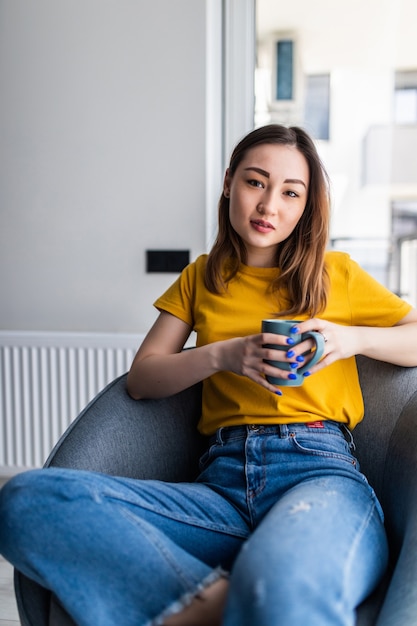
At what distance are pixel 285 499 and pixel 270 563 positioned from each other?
8.2 inches

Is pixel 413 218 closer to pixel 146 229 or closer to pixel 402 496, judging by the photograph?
pixel 146 229

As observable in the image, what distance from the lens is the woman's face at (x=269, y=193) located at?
1251mm

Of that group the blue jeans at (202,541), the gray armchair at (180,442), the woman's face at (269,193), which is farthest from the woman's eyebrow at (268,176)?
the blue jeans at (202,541)

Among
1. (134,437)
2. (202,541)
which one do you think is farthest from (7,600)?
(202,541)

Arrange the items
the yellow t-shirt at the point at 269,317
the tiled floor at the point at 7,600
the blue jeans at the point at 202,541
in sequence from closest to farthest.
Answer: the blue jeans at the point at 202,541 → the yellow t-shirt at the point at 269,317 → the tiled floor at the point at 7,600

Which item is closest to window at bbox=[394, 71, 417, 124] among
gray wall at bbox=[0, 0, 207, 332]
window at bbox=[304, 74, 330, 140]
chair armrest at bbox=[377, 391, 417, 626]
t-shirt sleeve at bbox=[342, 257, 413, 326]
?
window at bbox=[304, 74, 330, 140]

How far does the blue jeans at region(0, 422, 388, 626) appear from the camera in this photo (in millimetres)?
768

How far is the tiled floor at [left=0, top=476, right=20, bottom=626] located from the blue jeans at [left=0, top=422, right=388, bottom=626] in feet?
2.46

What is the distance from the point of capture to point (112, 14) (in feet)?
6.81

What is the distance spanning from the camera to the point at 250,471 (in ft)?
3.65

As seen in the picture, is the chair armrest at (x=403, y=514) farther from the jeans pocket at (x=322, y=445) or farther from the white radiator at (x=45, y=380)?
the white radiator at (x=45, y=380)

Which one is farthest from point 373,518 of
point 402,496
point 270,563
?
point 270,563

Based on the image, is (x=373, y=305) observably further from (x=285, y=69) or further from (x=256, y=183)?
(x=285, y=69)

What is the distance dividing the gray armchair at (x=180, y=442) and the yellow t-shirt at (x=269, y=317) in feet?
0.18
